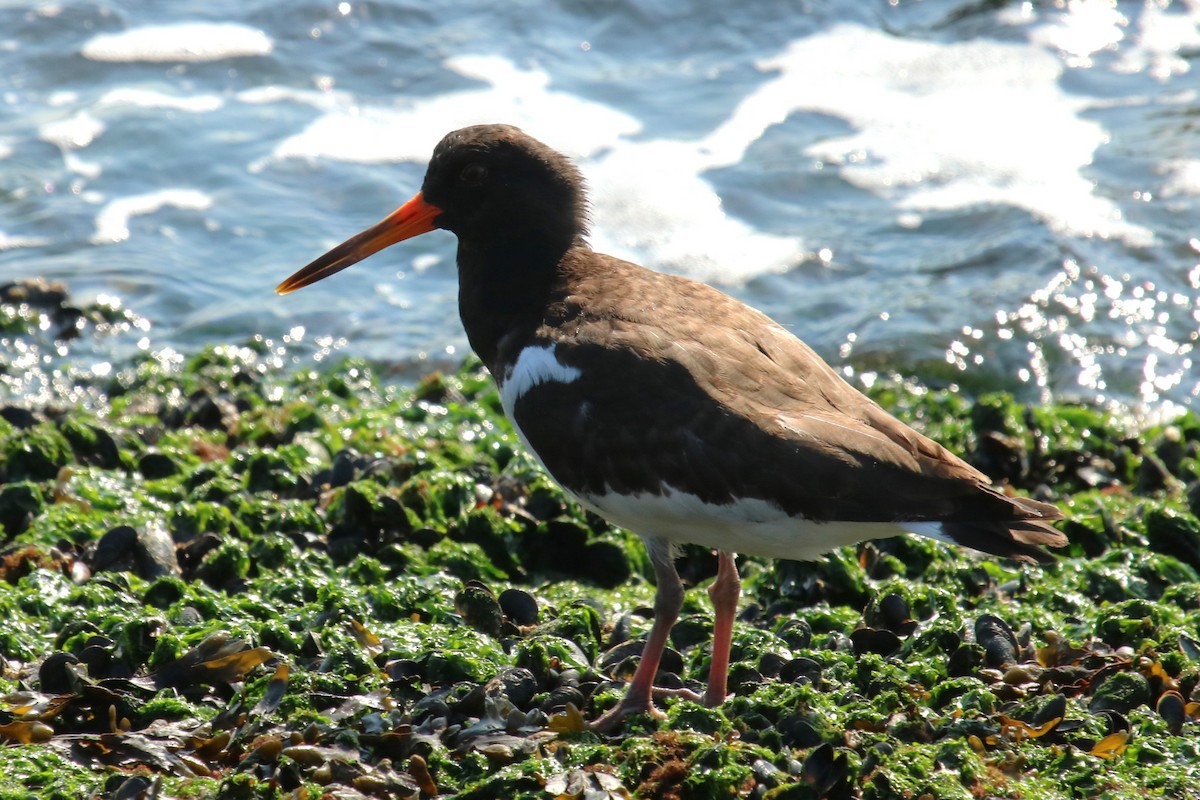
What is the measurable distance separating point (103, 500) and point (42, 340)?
3.12 metres

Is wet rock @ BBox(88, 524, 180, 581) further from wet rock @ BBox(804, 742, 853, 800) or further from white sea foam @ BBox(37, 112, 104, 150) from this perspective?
white sea foam @ BBox(37, 112, 104, 150)

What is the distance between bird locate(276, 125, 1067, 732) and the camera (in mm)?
4039

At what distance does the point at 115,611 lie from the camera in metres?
4.68

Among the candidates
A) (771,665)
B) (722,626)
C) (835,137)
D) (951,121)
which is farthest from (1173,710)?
(951,121)

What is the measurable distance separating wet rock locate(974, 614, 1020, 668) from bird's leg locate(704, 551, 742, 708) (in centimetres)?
86

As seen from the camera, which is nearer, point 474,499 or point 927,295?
point 474,499

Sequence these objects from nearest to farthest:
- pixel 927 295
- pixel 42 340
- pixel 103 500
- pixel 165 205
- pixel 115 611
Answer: pixel 115 611, pixel 103 500, pixel 42 340, pixel 927 295, pixel 165 205

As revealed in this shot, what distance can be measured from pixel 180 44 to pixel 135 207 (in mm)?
3100

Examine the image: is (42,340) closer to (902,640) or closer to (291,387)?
(291,387)

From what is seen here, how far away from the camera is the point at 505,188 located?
5238 millimetres

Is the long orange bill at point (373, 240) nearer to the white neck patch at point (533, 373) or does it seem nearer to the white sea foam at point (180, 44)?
the white neck patch at point (533, 373)

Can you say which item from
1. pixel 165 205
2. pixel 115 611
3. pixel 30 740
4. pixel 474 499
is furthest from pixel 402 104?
pixel 30 740

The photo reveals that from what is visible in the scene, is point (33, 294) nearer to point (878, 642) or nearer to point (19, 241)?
point (19, 241)

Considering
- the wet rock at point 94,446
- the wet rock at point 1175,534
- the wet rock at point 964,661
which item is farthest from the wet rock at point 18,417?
the wet rock at point 1175,534
